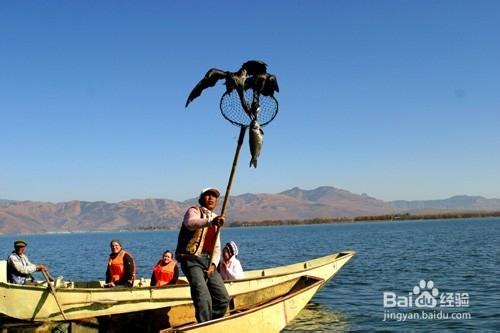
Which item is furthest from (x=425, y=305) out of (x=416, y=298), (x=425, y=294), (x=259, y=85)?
(x=259, y=85)

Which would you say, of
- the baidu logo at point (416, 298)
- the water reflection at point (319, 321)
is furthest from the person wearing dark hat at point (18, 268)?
the baidu logo at point (416, 298)

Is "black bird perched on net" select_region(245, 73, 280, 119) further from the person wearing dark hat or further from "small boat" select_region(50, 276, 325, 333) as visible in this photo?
the person wearing dark hat

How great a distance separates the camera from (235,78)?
349 inches

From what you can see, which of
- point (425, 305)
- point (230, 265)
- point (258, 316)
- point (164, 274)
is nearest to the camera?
point (258, 316)

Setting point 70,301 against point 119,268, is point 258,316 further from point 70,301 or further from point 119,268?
point 119,268

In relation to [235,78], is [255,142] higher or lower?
lower

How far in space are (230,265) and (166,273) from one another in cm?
208

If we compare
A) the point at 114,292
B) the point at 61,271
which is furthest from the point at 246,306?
the point at 61,271

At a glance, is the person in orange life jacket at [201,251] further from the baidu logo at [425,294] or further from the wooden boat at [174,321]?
the baidu logo at [425,294]

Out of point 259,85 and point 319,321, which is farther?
point 319,321

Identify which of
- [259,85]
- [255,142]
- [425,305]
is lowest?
[425,305]

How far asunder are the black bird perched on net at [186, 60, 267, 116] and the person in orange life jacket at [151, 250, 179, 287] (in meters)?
6.44

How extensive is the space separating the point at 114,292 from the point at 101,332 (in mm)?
1932

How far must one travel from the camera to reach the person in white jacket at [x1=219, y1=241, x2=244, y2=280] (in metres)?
15.6
